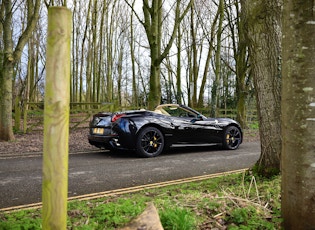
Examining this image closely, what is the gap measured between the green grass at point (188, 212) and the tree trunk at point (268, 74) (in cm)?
65

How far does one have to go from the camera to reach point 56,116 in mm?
1667

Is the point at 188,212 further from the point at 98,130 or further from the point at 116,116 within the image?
the point at 98,130

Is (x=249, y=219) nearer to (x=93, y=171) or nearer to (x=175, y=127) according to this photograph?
(x=93, y=171)

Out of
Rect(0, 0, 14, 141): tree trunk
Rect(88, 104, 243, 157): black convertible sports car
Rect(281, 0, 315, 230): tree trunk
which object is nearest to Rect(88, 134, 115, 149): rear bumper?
Rect(88, 104, 243, 157): black convertible sports car

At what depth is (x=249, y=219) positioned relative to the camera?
2775mm

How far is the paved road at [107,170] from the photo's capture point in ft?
14.4

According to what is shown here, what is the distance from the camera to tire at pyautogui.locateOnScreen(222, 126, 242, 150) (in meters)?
9.22

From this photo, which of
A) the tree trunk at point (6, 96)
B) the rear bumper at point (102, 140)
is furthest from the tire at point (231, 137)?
the tree trunk at point (6, 96)

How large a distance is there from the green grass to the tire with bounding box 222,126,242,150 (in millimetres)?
5489

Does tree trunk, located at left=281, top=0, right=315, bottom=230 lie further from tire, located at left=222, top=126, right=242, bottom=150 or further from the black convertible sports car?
tire, located at left=222, top=126, right=242, bottom=150

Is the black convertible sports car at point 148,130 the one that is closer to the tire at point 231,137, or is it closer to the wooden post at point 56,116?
the tire at point 231,137

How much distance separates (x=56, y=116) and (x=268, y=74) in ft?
11.1

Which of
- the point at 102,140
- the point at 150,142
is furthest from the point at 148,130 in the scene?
the point at 102,140

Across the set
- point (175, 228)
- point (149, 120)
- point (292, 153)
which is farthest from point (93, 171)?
point (292, 153)
